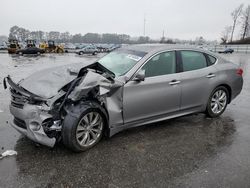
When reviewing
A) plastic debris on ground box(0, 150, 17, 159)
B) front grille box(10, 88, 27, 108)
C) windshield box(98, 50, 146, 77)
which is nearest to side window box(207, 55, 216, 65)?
windshield box(98, 50, 146, 77)

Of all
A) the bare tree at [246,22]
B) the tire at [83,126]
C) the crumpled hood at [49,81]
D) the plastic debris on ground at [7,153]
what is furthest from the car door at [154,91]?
the bare tree at [246,22]

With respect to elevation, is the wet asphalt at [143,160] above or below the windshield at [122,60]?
below

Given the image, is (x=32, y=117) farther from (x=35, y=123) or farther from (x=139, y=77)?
(x=139, y=77)

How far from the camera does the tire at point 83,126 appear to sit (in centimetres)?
329

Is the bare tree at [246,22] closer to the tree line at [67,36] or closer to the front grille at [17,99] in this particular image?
the tree line at [67,36]

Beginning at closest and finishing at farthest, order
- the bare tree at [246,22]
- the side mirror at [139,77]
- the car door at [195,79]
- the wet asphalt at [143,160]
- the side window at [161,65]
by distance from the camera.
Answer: the wet asphalt at [143,160] < the side mirror at [139,77] < the side window at [161,65] < the car door at [195,79] < the bare tree at [246,22]

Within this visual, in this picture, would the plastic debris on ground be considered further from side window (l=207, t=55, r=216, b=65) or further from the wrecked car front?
side window (l=207, t=55, r=216, b=65)

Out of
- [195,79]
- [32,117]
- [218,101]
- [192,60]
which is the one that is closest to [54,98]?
[32,117]

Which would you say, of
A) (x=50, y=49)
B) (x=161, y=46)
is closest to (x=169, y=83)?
(x=161, y=46)

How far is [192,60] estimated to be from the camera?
4668 mm

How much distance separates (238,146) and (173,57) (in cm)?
193

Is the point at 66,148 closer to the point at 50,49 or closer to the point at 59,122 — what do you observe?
the point at 59,122

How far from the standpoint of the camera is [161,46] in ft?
14.5

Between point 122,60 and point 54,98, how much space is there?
1.61 metres
